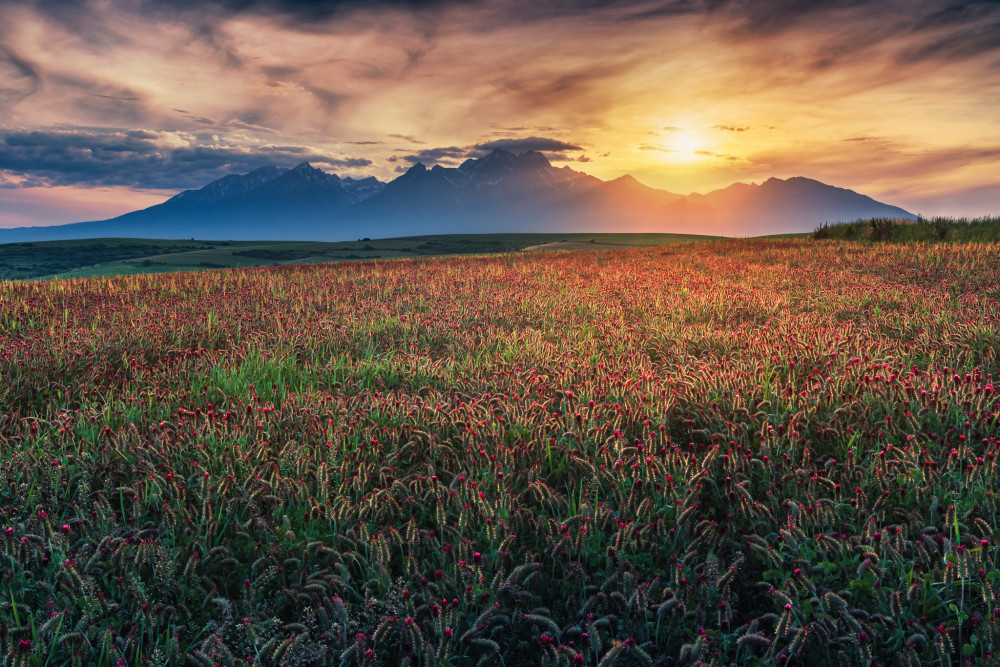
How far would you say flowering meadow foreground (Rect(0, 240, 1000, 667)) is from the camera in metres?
2.32

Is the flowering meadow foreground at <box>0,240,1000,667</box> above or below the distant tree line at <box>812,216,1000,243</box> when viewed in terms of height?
below

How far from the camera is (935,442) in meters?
3.80

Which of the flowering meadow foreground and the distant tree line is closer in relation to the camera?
the flowering meadow foreground

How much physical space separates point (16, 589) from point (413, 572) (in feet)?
6.31

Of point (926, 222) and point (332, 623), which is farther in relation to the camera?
point (926, 222)

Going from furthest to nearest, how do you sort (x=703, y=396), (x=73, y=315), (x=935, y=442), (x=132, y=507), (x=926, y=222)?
(x=926, y=222), (x=73, y=315), (x=703, y=396), (x=935, y=442), (x=132, y=507)

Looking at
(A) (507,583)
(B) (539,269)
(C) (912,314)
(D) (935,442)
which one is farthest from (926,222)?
(A) (507,583)

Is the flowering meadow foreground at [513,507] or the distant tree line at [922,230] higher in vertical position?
the distant tree line at [922,230]

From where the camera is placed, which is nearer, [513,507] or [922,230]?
[513,507]

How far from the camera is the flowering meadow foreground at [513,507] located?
7.61ft

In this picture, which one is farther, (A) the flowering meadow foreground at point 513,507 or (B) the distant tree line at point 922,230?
(B) the distant tree line at point 922,230

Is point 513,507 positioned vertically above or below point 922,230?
below

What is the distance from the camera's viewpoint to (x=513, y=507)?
319 centimetres

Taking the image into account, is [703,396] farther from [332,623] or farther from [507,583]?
[332,623]
